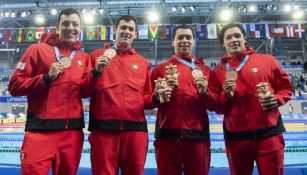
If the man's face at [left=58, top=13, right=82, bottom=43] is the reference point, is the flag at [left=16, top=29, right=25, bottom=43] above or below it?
above

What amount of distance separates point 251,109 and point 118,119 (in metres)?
1.12

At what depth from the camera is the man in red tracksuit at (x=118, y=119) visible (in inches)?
88.1

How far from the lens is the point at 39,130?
2.20 m

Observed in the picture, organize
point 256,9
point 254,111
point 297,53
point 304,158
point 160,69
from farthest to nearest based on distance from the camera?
1. point 297,53
2. point 256,9
3. point 304,158
4. point 160,69
5. point 254,111

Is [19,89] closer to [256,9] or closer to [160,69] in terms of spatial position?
[160,69]

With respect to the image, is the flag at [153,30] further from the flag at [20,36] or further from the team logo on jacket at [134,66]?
the team logo on jacket at [134,66]

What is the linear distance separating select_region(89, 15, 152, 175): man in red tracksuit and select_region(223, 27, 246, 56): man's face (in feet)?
2.89

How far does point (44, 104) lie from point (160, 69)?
1.13m

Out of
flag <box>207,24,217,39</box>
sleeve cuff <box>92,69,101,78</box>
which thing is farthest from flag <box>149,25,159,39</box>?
sleeve cuff <box>92,69,101,78</box>

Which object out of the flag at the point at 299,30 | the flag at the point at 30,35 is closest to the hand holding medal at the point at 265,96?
the flag at the point at 299,30

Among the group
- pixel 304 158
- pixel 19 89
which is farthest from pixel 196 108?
pixel 304 158

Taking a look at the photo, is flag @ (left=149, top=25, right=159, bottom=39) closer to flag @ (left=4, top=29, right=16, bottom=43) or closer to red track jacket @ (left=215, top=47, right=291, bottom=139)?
flag @ (left=4, top=29, right=16, bottom=43)

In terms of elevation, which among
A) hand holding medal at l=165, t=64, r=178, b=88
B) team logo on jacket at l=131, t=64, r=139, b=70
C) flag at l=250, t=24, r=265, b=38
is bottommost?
hand holding medal at l=165, t=64, r=178, b=88

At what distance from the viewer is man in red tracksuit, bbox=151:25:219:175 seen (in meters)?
2.40
